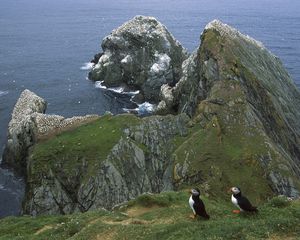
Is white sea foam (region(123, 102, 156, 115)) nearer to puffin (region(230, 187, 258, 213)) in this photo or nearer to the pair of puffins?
the pair of puffins

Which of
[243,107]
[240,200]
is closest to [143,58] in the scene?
[243,107]

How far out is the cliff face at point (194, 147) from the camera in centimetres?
5378

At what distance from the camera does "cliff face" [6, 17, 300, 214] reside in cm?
5378

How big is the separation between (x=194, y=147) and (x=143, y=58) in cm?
5624

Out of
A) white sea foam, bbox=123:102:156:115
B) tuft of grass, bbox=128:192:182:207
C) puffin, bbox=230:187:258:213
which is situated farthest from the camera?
white sea foam, bbox=123:102:156:115

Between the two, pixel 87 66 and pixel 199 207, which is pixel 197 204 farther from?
pixel 87 66

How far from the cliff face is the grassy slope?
605 inches

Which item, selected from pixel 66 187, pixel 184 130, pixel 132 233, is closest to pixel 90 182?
pixel 66 187

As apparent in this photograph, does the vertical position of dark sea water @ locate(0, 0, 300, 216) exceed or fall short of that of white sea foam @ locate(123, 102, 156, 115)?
it exceeds it

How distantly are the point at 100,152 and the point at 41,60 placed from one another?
287 feet

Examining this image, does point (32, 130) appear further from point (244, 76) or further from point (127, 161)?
point (244, 76)

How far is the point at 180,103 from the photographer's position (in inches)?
3322

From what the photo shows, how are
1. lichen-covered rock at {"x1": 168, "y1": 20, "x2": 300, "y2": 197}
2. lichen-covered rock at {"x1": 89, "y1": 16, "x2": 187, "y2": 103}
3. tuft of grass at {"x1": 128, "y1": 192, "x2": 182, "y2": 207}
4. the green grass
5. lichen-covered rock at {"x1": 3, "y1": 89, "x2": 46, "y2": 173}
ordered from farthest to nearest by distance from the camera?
lichen-covered rock at {"x1": 89, "y1": 16, "x2": 187, "y2": 103}, lichen-covered rock at {"x1": 3, "y1": 89, "x2": 46, "y2": 173}, the green grass, lichen-covered rock at {"x1": 168, "y1": 20, "x2": 300, "y2": 197}, tuft of grass at {"x1": 128, "y1": 192, "x2": 182, "y2": 207}

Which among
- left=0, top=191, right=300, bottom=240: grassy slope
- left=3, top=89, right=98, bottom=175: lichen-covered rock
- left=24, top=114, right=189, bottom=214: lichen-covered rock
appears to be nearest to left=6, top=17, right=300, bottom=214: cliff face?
left=24, top=114, right=189, bottom=214: lichen-covered rock
